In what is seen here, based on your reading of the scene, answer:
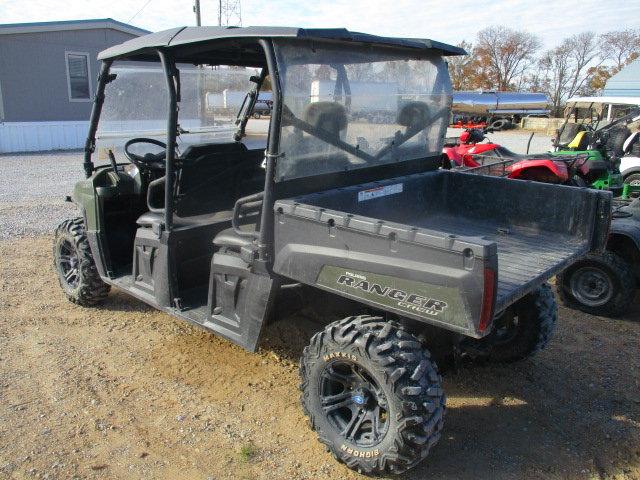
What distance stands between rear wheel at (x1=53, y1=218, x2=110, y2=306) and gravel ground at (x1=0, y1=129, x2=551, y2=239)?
2.87 meters

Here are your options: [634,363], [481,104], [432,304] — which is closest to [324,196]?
[432,304]

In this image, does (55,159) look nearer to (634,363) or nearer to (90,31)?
(90,31)

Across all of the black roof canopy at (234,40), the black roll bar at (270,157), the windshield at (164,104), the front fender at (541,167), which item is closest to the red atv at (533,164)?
the front fender at (541,167)

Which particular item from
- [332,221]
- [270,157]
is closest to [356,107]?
[270,157]

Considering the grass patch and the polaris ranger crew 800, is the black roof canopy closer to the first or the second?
the polaris ranger crew 800

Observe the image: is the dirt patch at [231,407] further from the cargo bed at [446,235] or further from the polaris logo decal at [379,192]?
the polaris logo decal at [379,192]

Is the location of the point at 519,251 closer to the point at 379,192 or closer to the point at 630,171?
the point at 379,192

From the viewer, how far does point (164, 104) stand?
4906 mm

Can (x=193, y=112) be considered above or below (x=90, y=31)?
below

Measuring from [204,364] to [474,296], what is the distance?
2.28 metres

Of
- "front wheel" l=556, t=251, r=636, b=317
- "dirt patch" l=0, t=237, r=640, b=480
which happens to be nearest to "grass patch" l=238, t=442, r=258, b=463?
"dirt patch" l=0, t=237, r=640, b=480

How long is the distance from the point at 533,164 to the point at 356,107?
5.28 metres

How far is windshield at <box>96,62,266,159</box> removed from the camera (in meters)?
4.73

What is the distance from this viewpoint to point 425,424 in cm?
271
